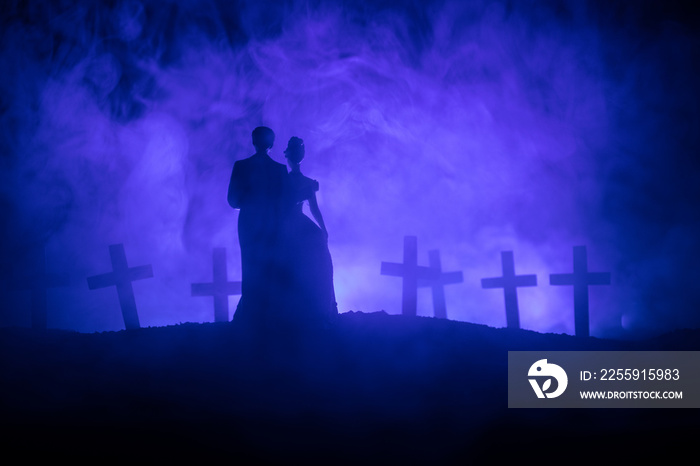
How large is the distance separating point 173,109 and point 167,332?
906 cm

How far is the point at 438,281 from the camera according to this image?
8922 mm

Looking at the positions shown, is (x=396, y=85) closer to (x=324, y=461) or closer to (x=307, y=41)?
(x=307, y=41)

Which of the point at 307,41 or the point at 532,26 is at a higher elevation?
the point at 307,41

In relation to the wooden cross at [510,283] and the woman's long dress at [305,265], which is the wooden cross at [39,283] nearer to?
the woman's long dress at [305,265]

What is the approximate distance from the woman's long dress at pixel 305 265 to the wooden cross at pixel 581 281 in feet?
18.0

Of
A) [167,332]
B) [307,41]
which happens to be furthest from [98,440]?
[307,41]

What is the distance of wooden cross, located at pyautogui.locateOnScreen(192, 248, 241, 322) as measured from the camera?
8625 millimetres

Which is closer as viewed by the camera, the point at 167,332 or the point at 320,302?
the point at 320,302

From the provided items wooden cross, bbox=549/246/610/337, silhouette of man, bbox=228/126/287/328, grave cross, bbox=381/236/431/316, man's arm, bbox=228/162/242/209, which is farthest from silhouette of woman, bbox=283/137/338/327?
wooden cross, bbox=549/246/610/337

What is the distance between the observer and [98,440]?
308 centimetres

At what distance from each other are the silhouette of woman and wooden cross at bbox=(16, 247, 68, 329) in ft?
19.7

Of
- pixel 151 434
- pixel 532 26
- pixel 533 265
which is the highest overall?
pixel 532 26

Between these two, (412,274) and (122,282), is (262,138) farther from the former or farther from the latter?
(122,282)

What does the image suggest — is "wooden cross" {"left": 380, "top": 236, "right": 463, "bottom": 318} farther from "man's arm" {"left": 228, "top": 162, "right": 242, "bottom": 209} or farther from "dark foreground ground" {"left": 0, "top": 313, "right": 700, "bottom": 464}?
"man's arm" {"left": 228, "top": 162, "right": 242, "bottom": 209}
